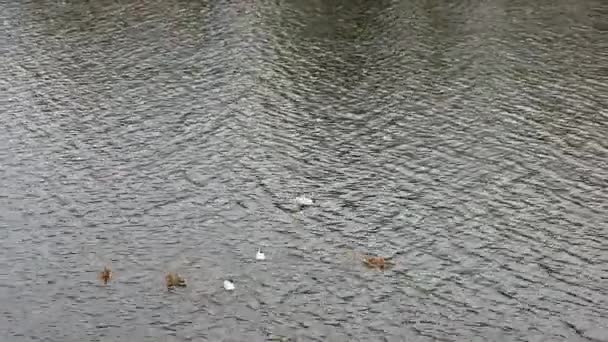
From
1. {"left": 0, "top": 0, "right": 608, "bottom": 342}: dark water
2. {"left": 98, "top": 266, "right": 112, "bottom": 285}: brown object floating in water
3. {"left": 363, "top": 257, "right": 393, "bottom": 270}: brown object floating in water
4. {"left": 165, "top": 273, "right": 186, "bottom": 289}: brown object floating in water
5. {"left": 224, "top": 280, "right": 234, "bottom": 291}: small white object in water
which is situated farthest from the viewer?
{"left": 363, "top": 257, "right": 393, "bottom": 270}: brown object floating in water

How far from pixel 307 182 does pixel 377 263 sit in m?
10.0

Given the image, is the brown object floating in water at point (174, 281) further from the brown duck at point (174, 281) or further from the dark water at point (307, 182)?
the dark water at point (307, 182)

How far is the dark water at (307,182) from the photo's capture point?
32.5 m

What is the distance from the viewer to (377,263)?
35.7 metres

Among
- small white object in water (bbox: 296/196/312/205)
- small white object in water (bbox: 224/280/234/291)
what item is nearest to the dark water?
small white object in water (bbox: 224/280/234/291)

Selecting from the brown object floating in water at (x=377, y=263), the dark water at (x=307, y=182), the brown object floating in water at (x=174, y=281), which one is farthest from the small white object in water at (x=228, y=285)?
the brown object floating in water at (x=377, y=263)

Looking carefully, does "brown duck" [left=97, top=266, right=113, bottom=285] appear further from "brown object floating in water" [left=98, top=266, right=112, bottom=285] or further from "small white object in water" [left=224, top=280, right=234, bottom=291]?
"small white object in water" [left=224, top=280, right=234, bottom=291]

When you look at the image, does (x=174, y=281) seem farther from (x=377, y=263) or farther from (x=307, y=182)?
(x=307, y=182)

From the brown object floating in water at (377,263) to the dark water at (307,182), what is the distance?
540mm

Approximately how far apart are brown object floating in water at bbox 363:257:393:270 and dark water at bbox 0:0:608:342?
540 mm

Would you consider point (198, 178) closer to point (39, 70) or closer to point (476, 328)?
point (476, 328)

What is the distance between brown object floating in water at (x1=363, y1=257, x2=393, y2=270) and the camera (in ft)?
117

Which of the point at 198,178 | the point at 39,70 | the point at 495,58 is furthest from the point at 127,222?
the point at 495,58

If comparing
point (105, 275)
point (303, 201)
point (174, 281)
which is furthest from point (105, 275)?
point (303, 201)
